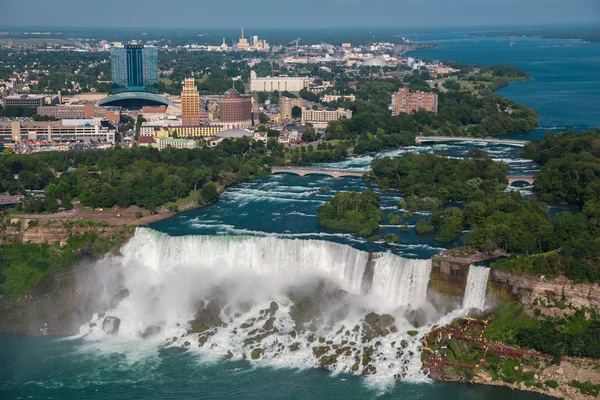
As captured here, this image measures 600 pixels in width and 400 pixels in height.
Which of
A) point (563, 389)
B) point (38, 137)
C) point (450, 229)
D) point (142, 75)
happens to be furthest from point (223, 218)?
point (142, 75)

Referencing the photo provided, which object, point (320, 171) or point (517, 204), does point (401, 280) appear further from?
point (320, 171)

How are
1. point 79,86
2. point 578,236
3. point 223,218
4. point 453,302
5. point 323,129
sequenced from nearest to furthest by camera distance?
point 453,302 → point 578,236 → point 223,218 → point 323,129 → point 79,86

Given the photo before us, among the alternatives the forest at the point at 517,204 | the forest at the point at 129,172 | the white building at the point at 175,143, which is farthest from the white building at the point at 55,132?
the forest at the point at 517,204

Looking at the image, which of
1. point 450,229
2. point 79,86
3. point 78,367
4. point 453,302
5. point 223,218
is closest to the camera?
point 78,367

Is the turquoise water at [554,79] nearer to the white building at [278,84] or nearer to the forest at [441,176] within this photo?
the forest at [441,176]

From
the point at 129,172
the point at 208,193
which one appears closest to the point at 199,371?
the point at 208,193

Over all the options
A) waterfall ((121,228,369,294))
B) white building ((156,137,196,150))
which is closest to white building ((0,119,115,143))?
white building ((156,137,196,150))

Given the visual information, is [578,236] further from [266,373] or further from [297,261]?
[266,373]
